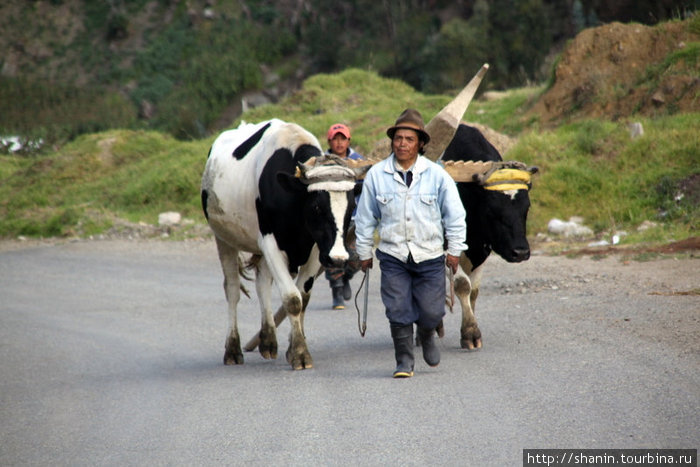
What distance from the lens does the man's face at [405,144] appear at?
22.7 feet

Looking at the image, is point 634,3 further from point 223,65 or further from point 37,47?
point 37,47

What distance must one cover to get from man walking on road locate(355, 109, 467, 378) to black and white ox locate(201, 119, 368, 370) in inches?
22.3

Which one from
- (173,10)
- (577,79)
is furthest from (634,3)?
(173,10)

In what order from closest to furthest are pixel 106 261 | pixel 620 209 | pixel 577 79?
pixel 620 209
pixel 106 261
pixel 577 79

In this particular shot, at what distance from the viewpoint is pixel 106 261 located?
59.0ft

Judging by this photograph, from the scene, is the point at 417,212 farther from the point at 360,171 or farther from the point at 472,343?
the point at 472,343

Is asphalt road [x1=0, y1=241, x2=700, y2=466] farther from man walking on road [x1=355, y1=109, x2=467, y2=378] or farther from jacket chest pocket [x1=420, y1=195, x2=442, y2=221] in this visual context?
jacket chest pocket [x1=420, y1=195, x2=442, y2=221]

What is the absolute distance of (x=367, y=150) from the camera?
2177cm

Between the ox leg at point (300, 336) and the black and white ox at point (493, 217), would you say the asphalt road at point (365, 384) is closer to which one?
the ox leg at point (300, 336)

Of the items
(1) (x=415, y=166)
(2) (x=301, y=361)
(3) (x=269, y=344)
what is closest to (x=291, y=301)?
(2) (x=301, y=361)

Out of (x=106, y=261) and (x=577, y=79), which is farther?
(x=577, y=79)

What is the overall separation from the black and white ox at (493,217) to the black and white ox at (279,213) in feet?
3.85

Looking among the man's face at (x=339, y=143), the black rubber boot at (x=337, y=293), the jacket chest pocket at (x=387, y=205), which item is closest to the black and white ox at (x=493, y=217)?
the jacket chest pocket at (x=387, y=205)

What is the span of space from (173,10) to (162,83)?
14591 millimetres
